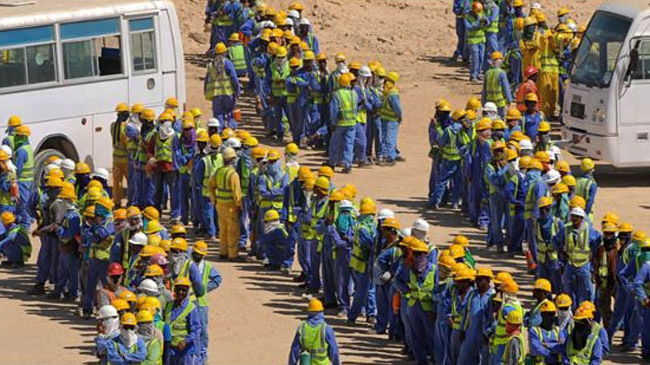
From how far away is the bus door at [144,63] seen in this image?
33688 millimetres

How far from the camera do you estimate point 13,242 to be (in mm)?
29781

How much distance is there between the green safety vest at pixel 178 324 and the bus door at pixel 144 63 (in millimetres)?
9754

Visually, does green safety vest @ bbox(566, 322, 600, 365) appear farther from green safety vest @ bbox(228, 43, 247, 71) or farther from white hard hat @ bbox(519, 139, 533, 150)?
green safety vest @ bbox(228, 43, 247, 71)

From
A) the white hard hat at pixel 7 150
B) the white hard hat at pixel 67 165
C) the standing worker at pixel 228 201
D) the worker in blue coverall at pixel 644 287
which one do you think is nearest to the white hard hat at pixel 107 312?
the worker in blue coverall at pixel 644 287

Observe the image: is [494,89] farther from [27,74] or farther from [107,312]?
[107,312]

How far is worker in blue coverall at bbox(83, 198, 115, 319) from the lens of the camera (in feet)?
89.1

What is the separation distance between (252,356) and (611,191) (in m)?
10.1

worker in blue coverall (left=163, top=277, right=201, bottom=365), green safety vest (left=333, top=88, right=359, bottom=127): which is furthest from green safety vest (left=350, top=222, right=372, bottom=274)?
Result: green safety vest (left=333, top=88, right=359, bottom=127)

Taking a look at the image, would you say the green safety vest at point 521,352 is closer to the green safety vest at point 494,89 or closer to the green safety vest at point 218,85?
the green safety vest at point 494,89

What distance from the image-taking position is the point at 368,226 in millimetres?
26938

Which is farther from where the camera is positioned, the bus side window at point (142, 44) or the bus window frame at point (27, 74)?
the bus side window at point (142, 44)

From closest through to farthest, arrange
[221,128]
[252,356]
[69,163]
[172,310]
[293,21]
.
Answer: [172,310], [252,356], [69,163], [221,128], [293,21]

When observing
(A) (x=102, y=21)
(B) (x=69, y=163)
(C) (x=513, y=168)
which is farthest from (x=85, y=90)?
(C) (x=513, y=168)

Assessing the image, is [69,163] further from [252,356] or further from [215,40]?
[215,40]
